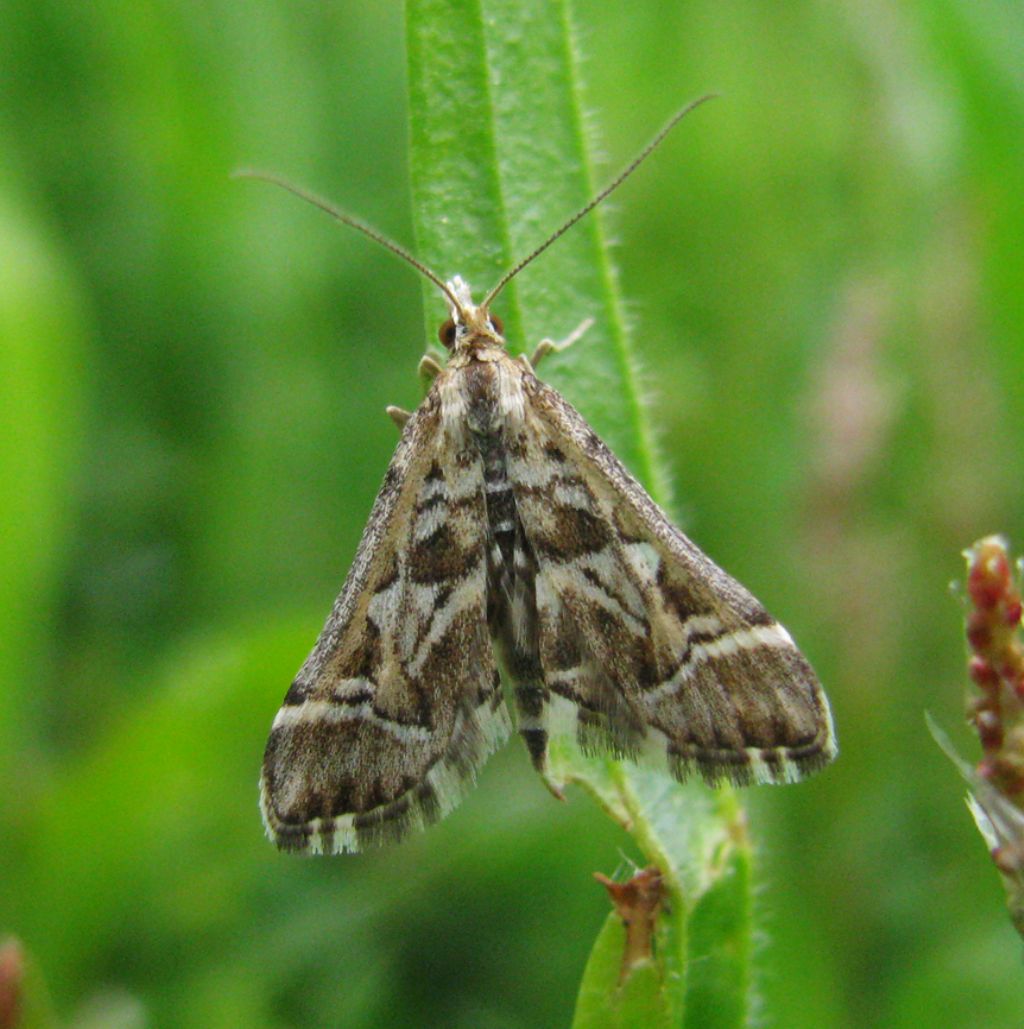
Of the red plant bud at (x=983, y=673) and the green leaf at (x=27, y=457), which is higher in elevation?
the green leaf at (x=27, y=457)

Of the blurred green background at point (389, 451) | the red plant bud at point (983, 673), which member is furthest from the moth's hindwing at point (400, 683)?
the red plant bud at point (983, 673)

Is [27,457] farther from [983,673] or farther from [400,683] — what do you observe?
[983,673]

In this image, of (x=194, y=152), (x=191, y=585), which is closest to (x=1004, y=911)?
(x=191, y=585)

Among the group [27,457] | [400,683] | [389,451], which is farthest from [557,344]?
[389,451]

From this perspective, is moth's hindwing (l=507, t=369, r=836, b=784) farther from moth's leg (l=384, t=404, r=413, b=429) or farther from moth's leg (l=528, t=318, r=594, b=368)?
moth's leg (l=384, t=404, r=413, b=429)

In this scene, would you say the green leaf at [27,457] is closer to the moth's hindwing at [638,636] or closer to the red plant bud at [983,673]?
the moth's hindwing at [638,636]

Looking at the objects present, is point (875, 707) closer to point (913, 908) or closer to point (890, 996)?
point (913, 908)
